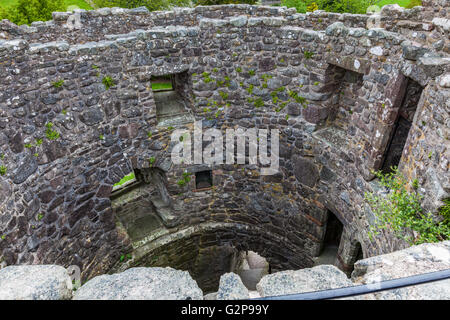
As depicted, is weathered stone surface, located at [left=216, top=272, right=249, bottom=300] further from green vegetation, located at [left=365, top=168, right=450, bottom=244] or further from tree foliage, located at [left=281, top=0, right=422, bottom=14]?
tree foliage, located at [left=281, top=0, right=422, bottom=14]

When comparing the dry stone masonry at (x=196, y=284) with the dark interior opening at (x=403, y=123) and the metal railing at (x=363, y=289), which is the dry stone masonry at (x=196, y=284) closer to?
the metal railing at (x=363, y=289)

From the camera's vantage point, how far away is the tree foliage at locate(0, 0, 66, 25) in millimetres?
15156

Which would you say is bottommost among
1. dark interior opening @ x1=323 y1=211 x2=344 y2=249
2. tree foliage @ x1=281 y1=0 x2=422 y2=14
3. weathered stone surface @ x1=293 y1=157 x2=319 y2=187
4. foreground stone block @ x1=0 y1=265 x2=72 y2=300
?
dark interior opening @ x1=323 y1=211 x2=344 y2=249

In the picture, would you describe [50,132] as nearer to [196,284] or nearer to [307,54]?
[196,284]

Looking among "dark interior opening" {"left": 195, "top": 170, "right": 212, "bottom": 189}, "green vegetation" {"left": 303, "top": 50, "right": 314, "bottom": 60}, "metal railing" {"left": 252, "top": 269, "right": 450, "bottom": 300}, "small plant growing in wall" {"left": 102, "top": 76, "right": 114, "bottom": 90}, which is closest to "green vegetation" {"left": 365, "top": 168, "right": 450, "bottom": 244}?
"metal railing" {"left": 252, "top": 269, "right": 450, "bottom": 300}

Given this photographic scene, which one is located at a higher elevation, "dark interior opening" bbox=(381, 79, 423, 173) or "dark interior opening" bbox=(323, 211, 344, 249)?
"dark interior opening" bbox=(381, 79, 423, 173)

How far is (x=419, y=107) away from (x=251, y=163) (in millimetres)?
3967

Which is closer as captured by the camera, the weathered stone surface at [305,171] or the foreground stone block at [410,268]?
the foreground stone block at [410,268]

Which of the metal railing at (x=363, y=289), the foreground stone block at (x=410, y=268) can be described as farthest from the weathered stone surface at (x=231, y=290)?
the foreground stone block at (x=410, y=268)

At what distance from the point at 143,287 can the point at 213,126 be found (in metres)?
5.27

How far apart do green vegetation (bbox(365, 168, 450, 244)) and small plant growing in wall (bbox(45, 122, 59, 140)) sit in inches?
196

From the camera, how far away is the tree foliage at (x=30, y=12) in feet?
49.7

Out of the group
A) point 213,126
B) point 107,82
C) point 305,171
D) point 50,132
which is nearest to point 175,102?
point 213,126

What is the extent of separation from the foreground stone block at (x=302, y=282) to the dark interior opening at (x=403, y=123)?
2936 mm
